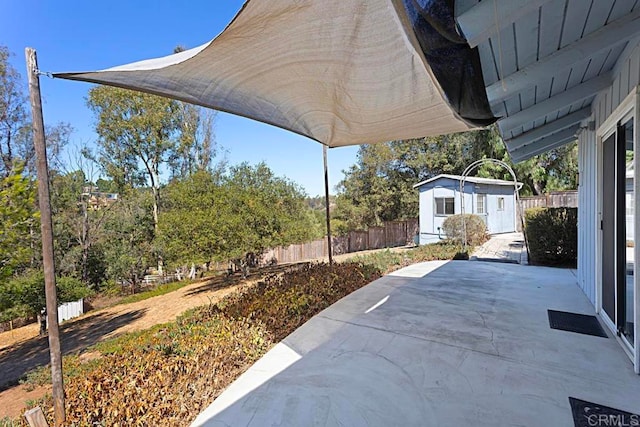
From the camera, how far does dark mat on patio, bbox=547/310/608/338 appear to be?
3.10 m

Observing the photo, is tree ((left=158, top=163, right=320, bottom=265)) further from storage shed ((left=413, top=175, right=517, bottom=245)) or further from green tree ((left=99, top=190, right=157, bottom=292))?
storage shed ((left=413, top=175, right=517, bottom=245))

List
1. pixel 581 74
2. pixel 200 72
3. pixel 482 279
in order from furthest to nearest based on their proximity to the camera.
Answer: pixel 482 279 → pixel 581 74 → pixel 200 72

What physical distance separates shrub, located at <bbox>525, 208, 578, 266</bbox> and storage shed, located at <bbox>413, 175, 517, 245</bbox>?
4.88 metres

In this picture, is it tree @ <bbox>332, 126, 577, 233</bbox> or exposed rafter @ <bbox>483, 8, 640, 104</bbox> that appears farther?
tree @ <bbox>332, 126, 577, 233</bbox>

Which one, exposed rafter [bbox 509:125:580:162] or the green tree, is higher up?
exposed rafter [bbox 509:125:580:162]

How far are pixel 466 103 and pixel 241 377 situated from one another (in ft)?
9.23

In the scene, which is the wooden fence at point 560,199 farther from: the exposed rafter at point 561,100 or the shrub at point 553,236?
the exposed rafter at point 561,100

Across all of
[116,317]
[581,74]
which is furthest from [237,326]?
[116,317]

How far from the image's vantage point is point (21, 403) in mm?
3555

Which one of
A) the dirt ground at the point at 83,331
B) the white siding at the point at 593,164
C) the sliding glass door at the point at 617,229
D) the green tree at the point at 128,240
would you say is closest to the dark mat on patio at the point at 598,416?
the sliding glass door at the point at 617,229

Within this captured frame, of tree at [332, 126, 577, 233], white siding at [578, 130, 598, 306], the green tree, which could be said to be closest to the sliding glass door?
white siding at [578, 130, 598, 306]

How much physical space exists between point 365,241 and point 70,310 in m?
11.6

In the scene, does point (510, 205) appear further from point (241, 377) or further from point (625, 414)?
point (241, 377)

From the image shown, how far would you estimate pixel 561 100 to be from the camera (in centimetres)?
327
